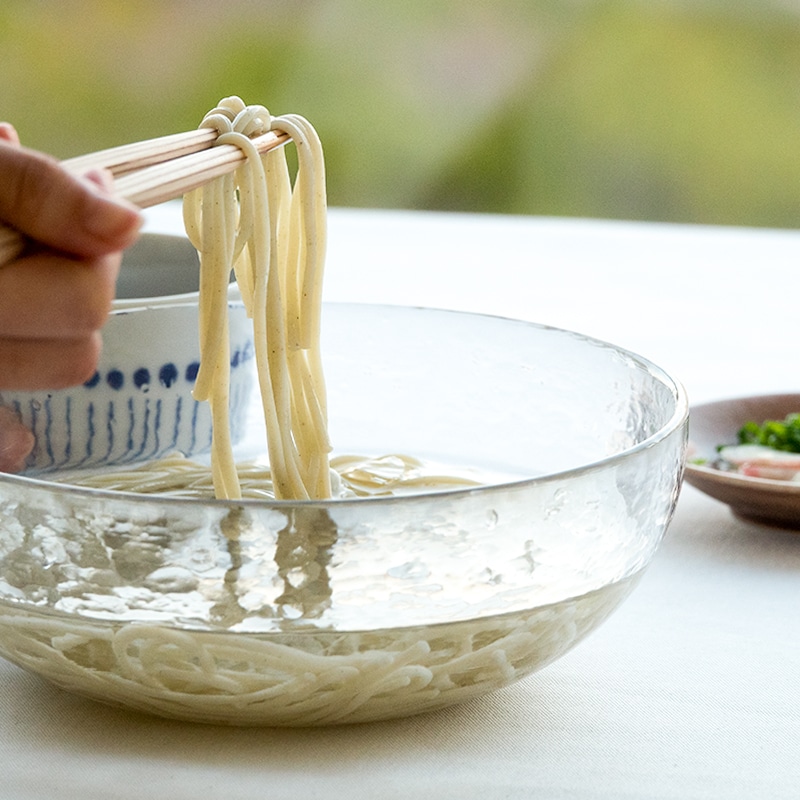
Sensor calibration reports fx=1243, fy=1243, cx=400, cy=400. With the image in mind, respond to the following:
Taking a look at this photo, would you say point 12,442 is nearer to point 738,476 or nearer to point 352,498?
point 352,498

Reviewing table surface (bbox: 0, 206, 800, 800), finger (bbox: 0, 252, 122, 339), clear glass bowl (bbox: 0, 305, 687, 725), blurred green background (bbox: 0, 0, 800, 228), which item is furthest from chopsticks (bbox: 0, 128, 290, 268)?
blurred green background (bbox: 0, 0, 800, 228)

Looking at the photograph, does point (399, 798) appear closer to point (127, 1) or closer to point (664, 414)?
point (664, 414)

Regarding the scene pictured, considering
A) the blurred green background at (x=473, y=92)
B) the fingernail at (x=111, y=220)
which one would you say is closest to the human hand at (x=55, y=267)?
the fingernail at (x=111, y=220)

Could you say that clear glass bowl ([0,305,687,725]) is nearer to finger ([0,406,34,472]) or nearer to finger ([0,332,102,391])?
finger ([0,332,102,391])

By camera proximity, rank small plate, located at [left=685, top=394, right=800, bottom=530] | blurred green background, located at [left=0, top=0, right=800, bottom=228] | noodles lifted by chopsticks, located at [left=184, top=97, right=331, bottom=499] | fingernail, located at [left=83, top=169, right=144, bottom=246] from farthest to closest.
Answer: blurred green background, located at [left=0, top=0, right=800, bottom=228], small plate, located at [left=685, top=394, right=800, bottom=530], noodles lifted by chopsticks, located at [left=184, top=97, right=331, bottom=499], fingernail, located at [left=83, top=169, right=144, bottom=246]

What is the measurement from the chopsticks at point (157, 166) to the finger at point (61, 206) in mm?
17

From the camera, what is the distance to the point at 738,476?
822mm

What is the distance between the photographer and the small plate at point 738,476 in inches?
31.8

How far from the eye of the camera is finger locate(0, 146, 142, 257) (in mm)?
444

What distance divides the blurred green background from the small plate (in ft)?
11.0

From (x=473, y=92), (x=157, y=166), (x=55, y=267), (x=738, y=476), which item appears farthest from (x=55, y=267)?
(x=473, y=92)

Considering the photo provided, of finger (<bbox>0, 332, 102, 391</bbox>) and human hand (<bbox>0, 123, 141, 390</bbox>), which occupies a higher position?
human hand (<bbox>0, 123, 141, 390</bbox>)

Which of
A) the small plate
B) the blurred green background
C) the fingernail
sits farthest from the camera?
the blurred green background

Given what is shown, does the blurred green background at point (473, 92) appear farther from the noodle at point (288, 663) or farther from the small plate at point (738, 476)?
the noodle at point (288, 663)
